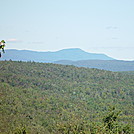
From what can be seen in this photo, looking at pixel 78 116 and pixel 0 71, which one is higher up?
pixel 0 71

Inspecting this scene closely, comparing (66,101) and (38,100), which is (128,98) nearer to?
(66,101)

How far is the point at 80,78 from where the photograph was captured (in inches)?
5733

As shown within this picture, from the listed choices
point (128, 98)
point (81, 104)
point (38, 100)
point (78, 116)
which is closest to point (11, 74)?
point (38, 100)

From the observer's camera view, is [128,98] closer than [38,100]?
No

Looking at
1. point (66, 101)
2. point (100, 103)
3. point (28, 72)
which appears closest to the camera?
point (66, 101)

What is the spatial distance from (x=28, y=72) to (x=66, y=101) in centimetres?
3478

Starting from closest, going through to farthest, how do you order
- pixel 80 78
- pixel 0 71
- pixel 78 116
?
pixel 78 116, pixel 0 71, pixel 80 78

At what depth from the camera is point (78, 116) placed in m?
93.5

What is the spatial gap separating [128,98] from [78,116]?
129 ft

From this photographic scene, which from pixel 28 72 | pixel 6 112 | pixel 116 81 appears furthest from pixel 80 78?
pixel 6 112

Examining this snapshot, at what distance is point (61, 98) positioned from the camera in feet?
367

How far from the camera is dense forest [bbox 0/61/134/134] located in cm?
7312

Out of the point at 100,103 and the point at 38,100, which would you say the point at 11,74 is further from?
the point at 100,103

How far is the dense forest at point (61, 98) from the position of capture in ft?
240
